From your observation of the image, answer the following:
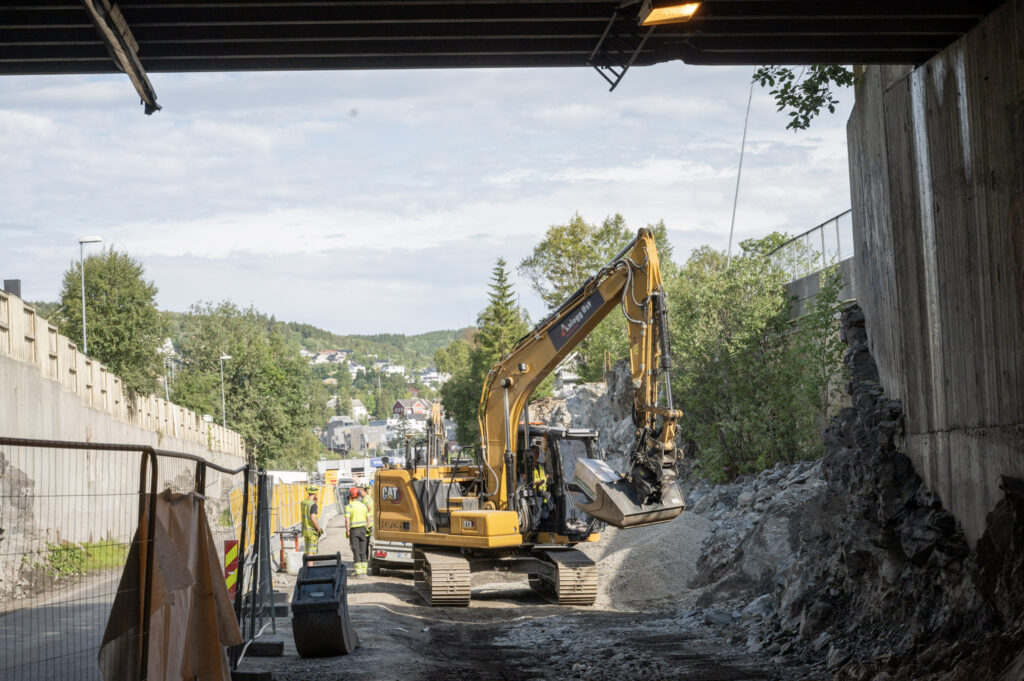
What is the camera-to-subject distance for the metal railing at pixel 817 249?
24047 millimetres

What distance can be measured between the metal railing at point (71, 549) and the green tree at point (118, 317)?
44.6 metres

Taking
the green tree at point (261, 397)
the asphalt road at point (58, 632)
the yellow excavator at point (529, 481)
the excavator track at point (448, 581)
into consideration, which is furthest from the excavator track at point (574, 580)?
the green tree at point (261, 397)

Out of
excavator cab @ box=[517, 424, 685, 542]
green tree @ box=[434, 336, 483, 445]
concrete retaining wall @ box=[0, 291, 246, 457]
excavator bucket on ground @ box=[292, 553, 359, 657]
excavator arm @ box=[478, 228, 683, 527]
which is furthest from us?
green tree @ box=[434, 336, 483, 445]

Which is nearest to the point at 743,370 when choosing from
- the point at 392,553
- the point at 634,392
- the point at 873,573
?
the point at 392,553

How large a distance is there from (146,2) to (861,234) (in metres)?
9.39

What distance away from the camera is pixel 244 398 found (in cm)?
7062

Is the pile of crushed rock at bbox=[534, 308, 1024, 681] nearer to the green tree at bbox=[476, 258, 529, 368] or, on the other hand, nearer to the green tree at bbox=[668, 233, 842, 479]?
the green tree at bbox=[668, 233, 842, 479]

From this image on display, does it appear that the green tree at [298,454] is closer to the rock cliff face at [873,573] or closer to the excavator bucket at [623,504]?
the rock cliff face at [873,573]

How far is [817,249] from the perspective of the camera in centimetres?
2600

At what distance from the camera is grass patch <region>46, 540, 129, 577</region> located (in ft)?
17.6

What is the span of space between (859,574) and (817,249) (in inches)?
609

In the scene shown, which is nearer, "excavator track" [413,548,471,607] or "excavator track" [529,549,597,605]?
"excavator track" [529,549,597,605]

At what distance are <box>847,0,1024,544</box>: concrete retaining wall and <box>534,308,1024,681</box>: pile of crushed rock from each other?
388 millimetres

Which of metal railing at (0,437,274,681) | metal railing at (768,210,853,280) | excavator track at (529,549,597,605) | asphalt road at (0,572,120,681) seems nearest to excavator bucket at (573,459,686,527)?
excavator track at (529,549,597,605)
